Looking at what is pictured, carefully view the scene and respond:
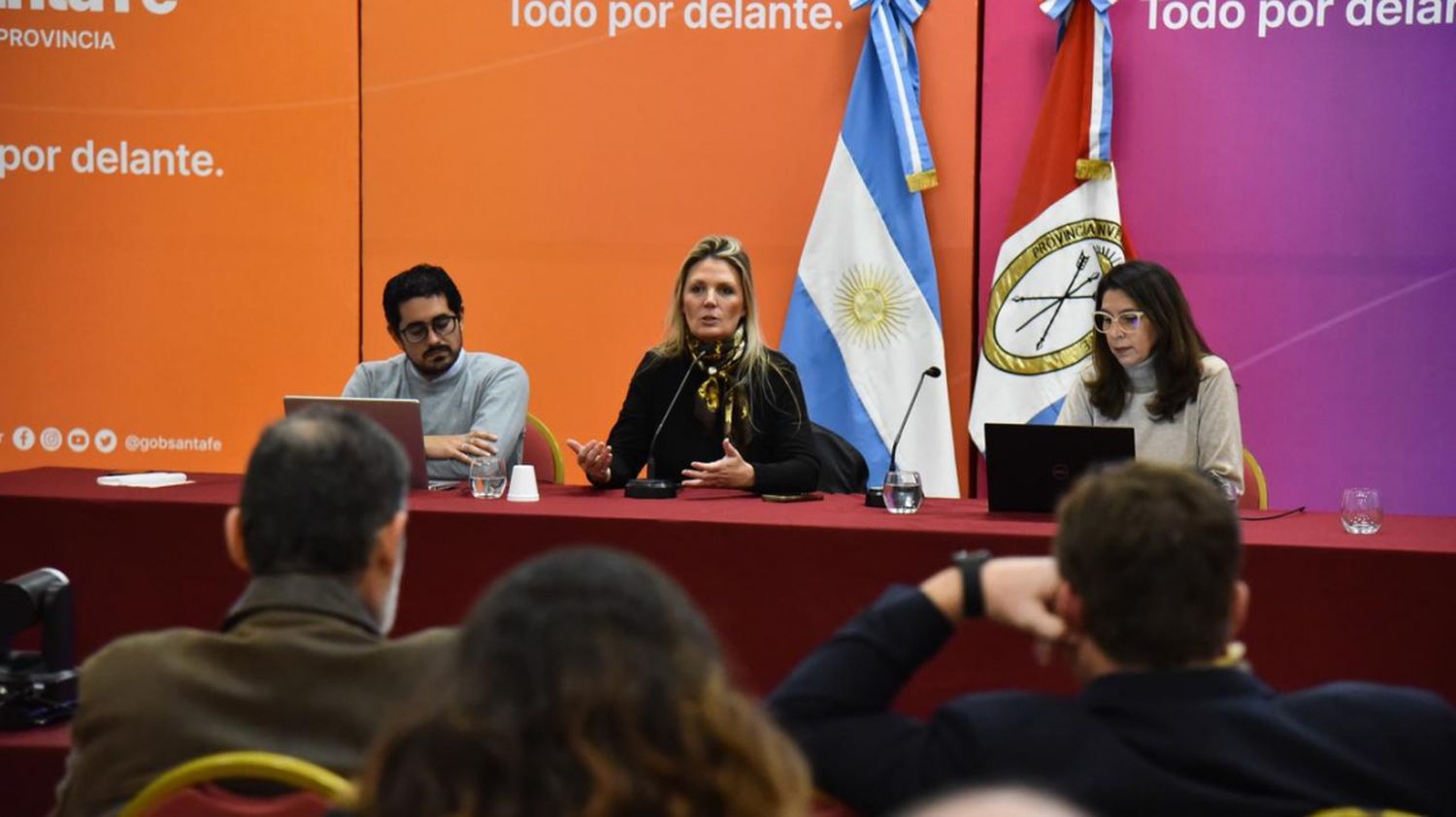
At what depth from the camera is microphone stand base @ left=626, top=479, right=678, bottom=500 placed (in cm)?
344

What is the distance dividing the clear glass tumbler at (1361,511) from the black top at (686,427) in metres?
1.30

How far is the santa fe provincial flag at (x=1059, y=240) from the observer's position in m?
4.85

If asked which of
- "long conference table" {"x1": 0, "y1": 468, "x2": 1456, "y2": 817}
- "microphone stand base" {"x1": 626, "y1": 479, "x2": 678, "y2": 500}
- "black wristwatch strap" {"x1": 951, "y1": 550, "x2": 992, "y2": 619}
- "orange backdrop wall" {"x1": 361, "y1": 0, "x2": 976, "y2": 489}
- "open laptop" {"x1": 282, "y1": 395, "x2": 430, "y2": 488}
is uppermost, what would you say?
"orange backdrop wall" {"x1": 361, "y1": 0, "x2": 976, "y2": 489}

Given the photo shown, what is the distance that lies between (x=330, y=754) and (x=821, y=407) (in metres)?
3.67

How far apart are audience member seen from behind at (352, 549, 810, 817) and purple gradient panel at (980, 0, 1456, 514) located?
4.29 meters

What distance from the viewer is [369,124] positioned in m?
5.42

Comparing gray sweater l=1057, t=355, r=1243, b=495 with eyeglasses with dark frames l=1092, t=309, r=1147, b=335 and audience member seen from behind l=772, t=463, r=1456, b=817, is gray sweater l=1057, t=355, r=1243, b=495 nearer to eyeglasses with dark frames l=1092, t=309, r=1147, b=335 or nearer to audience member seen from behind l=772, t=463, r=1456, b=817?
eyeglasses with dark frames l=1092, t=309, r=1147, b=335

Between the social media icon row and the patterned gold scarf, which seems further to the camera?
the social media icon row

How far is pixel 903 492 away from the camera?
316 cm

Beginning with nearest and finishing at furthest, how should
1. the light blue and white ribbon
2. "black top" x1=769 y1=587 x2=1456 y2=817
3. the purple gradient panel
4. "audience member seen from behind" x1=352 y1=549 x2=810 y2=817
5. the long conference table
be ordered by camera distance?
"audience member seen from behind" x1=352 y1=549 x2=810 y2=817
"black top" x1=769 y1=587 x2=1456 y2=817
the long conference table
the purple gradient panel
the light blue and white ribbon

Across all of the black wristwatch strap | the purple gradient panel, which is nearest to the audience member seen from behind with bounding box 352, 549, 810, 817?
the black wristwatch strap

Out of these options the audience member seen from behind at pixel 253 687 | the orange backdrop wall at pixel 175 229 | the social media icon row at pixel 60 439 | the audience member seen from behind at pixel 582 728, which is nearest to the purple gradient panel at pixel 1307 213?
the orange backdrop wall at pixel 175 229

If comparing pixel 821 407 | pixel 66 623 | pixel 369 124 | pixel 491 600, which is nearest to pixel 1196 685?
pixel 491 600

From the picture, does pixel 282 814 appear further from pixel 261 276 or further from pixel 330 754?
pixel 261 276
